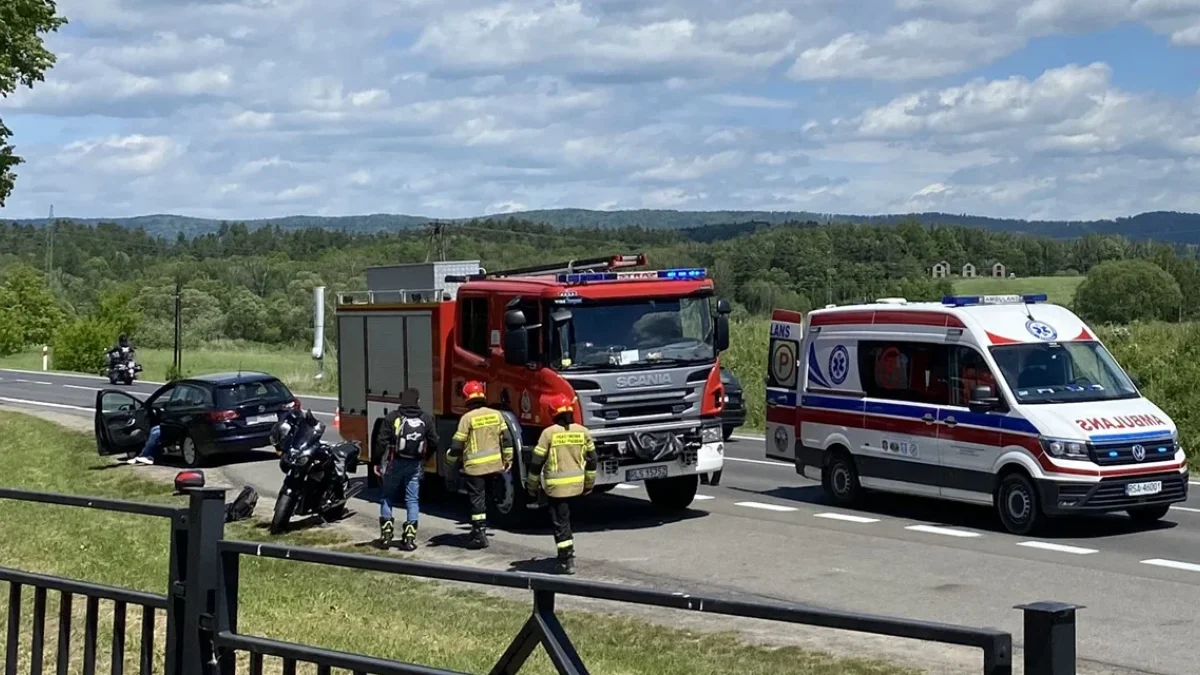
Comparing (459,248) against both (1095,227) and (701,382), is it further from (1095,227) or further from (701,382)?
(701,382)

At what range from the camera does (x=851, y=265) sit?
47219 mm

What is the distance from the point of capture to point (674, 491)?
1873 cm

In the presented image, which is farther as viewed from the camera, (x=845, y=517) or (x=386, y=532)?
(x=845, y=517)

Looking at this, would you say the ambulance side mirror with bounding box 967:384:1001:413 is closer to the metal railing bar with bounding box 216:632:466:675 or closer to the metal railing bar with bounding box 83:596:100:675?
the metal railing bar with bounding box 83:596:100:675

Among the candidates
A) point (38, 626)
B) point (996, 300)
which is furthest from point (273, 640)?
point (996, 300)

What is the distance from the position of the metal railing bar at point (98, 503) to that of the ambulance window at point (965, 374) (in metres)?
11.4

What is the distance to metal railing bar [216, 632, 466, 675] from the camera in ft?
16.1

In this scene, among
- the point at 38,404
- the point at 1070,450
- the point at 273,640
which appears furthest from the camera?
the point at 38,404

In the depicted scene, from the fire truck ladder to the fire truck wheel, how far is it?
2.71m

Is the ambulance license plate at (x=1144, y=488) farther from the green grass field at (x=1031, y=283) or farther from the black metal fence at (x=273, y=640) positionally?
the green grass field at (x=1031, y=283)

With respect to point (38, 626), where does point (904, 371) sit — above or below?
above

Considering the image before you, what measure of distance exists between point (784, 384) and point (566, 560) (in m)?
6.28

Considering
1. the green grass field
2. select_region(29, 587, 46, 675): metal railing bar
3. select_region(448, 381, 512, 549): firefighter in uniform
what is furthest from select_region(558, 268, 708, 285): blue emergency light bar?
the green grass field

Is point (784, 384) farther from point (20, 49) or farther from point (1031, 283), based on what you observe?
point (1031, 283)
